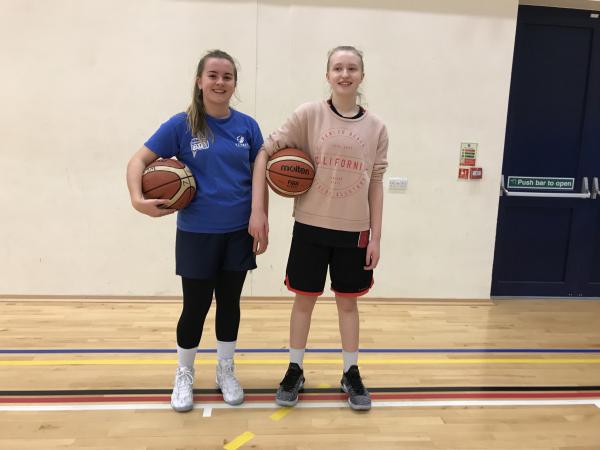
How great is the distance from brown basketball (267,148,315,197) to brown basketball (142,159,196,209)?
1.20 feet

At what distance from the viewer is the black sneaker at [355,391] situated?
2283 millimetres

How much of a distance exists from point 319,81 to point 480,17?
1384 mm

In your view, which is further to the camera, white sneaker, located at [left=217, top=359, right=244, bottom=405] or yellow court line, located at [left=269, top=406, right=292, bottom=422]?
white sneaker, located at [left=217, top=359, right=244, bottom=405]

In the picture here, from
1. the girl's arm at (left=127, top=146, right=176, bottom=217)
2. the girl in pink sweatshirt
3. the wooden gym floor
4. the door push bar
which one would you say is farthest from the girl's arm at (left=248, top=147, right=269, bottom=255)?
the door push bar

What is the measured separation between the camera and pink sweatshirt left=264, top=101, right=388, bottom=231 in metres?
2.12

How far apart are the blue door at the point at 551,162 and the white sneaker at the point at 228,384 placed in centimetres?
281

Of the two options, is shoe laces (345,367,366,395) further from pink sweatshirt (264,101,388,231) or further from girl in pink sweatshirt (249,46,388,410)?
pink sweatshirt (264,101,388,231)

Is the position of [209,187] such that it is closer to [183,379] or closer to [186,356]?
[186,356]

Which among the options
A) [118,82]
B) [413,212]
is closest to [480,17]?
[413,212]

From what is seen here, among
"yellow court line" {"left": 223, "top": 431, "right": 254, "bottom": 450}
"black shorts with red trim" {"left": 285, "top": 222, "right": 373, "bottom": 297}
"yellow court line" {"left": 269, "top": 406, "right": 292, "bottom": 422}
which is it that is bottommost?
"yellow court line" {"left": 223, "top": 431, "right": 254, "bottom": 450}

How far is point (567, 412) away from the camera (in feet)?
7.72

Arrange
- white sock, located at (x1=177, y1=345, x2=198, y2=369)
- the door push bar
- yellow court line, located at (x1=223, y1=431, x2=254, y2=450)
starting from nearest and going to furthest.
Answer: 1. yellow court line, located at (x1=223, y1=431, x2=254, y2=450)
2. white sock, located at (x1=177, y1=345, x2=198, y2=369)
3. the door push bar

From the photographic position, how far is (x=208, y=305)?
227cm

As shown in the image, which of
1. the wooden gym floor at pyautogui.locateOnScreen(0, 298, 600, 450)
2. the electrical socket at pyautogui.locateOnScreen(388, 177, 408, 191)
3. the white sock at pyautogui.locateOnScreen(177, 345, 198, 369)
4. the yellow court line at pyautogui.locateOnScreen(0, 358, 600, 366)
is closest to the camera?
the wooden gym floor at pyautogui.locateOnScreen(0, 298, 600, 450)
